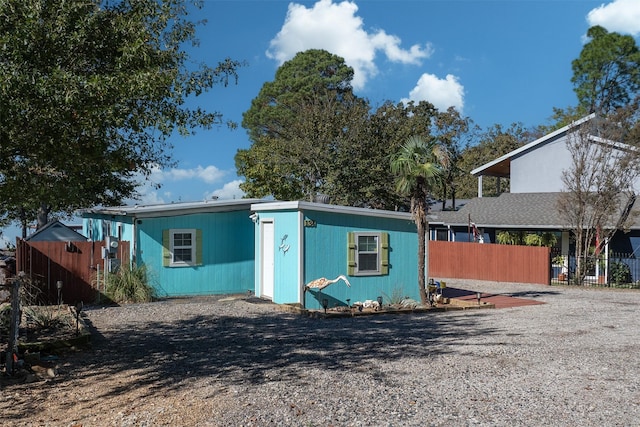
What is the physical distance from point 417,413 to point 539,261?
746 inches

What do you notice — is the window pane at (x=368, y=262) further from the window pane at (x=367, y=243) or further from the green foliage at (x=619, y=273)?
the green foliage at (x=619, y=273)

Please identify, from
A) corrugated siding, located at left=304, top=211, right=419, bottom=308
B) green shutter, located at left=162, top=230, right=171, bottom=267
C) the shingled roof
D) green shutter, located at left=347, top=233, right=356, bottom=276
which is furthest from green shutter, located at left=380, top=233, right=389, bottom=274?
the shingled roof

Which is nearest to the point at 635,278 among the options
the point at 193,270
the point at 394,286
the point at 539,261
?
the point at 539,261

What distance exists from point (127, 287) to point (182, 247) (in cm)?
215

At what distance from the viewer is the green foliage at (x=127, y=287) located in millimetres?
15500

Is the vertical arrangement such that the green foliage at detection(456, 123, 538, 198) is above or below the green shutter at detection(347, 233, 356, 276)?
above

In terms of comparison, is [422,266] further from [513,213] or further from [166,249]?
[513,213]

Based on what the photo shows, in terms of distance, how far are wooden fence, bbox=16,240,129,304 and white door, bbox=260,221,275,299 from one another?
434cm

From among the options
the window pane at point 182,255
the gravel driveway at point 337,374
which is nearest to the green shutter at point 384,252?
the gravel driveway at point 337,374

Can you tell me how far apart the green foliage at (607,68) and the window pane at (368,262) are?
126 feet

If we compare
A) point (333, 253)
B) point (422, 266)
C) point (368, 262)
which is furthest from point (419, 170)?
point (333, 253)

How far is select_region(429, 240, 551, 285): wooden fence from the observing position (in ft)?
78.3

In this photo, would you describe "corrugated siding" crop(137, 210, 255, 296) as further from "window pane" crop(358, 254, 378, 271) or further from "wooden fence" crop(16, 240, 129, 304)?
"window pane" crop(358, 254, 378, 271)

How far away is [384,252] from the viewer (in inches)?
639
